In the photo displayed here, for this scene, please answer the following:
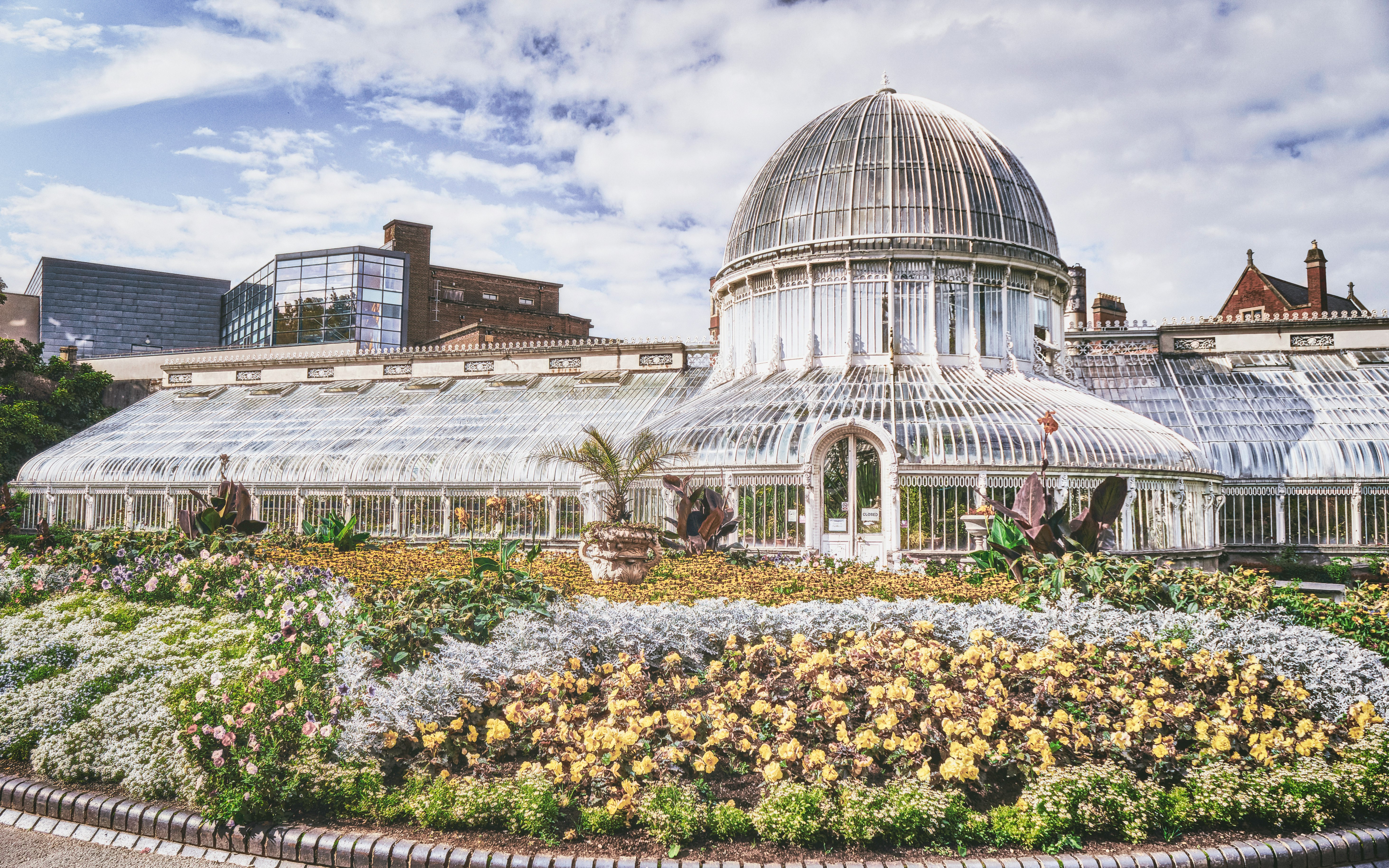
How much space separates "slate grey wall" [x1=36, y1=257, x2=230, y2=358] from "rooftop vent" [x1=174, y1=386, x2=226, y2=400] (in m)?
25.9

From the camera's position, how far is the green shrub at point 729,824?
6.85 metres

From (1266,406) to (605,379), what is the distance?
1812 cm

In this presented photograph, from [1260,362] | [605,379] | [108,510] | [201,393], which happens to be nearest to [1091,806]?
[1260,362]

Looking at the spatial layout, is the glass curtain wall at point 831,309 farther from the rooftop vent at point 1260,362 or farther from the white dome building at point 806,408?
the rooftop vent at point 1260,362

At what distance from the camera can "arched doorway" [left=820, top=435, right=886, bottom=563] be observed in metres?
19.8

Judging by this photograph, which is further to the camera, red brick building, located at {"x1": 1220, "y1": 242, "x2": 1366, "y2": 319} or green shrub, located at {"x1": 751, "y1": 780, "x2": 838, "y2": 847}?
red brick building, located at {"x1": 1220, "y1": 242, "x2": 1366, "y2": 319}

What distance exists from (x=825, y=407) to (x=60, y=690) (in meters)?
15.0

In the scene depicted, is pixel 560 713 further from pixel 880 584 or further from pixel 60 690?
pixel 880 584

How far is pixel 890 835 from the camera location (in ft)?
22.5

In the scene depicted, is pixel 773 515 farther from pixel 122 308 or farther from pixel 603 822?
pixel 122 308

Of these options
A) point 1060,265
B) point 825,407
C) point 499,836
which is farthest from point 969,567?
point 1060,265

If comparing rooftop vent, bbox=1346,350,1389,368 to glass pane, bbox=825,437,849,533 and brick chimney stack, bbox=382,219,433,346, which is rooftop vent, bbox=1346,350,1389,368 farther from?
brick chimney stack, bbox=382,219,433,346

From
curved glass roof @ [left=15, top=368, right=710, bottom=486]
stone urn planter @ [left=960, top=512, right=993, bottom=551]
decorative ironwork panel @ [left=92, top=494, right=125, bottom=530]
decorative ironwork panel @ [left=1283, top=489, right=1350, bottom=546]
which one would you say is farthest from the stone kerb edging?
decorative ironwork panel @ [left=92, top=494, right=125, bottom=530]

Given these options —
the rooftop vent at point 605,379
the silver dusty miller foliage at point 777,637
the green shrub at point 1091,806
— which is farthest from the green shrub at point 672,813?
the rooftop vent at point 605,379
